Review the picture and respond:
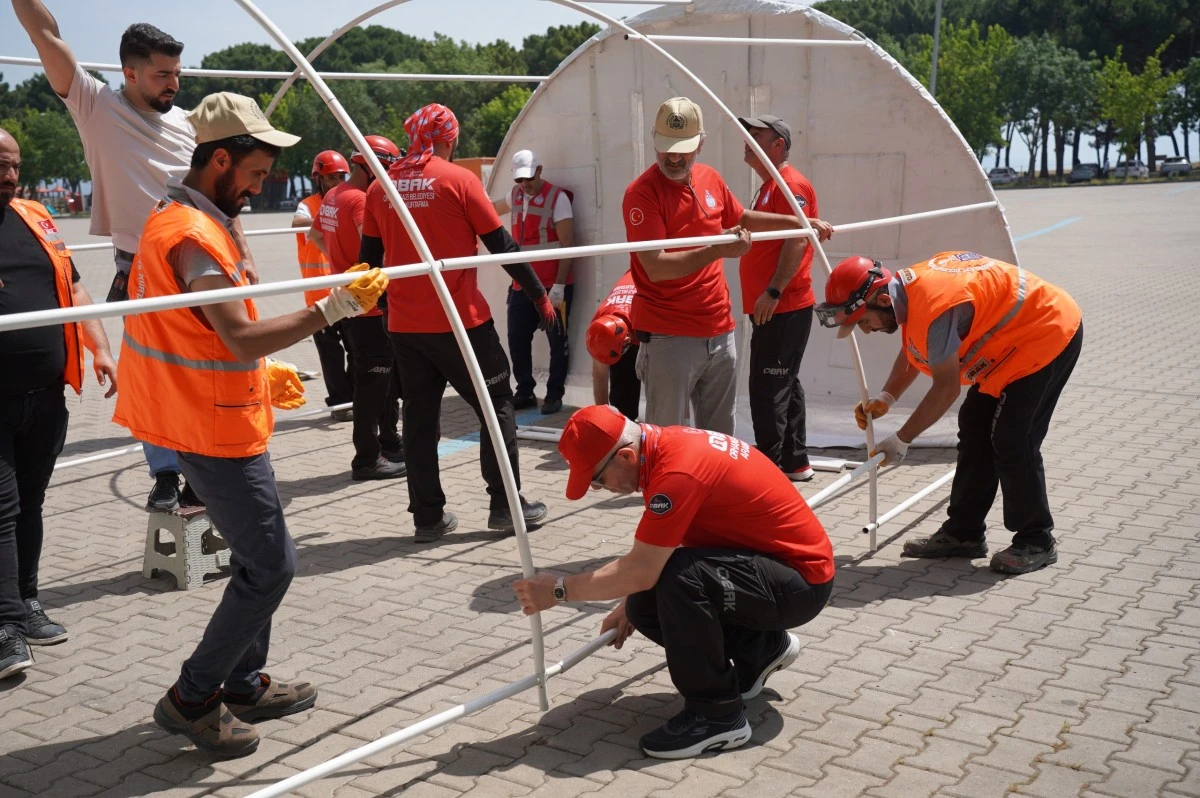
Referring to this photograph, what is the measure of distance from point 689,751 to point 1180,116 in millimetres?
65216

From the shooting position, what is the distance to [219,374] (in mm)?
3242

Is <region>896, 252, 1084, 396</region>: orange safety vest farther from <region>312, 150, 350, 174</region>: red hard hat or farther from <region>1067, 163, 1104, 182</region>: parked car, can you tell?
<region>1067, 163, 1104, 182</region>: parked car

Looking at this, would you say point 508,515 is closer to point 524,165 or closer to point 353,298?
point 353,298

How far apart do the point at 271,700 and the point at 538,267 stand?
17.3 feet

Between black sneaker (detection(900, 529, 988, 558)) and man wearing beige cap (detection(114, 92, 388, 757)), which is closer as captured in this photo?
man wearing beige cap (detection(114, 92, 388, 757))

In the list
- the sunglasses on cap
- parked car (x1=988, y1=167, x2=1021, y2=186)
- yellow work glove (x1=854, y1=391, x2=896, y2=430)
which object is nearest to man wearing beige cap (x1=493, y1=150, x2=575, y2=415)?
yellow work glove (x1=854, y1=391, x2=896, y2=430)

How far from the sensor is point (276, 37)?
11.3 feet

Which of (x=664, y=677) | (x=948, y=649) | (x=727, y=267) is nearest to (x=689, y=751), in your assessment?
(x=664, y=677)

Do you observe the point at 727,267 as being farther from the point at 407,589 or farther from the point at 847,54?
the point at 407,589

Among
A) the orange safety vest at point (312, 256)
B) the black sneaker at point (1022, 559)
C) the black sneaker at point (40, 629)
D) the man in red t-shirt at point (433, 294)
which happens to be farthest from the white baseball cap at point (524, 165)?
the black sneaker at point (40, 629)

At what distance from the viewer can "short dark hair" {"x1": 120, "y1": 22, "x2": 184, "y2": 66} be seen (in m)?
4.66

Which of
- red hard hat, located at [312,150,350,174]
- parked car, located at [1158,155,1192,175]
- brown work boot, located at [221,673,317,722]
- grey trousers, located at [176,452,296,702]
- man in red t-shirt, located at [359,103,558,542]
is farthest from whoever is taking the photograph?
parked car, located at [1158,155,1192,175]

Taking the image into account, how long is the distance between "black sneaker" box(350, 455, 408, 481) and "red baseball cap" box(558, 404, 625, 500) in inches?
148

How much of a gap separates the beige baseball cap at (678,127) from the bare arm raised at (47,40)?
244 centimetres
